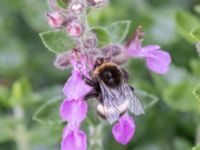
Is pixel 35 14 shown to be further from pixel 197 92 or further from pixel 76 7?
pixel 197 92

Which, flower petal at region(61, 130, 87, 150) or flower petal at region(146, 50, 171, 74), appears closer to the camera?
flower petal at region(61, 130, 87, 150)

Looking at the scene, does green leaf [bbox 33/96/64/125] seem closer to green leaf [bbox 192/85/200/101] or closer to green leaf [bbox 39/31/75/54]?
green leaf [bbox 39/31/75/54]

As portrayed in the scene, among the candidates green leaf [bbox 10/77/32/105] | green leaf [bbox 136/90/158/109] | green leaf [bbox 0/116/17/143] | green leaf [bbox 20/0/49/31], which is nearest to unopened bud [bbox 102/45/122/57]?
green leaf [bbox 136/90/158/109]

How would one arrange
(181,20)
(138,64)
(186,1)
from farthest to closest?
(186,1), (138,64), (181,20)

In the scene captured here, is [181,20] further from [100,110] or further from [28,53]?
[28,53]

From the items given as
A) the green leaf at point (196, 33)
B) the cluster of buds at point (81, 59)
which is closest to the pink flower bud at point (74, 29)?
the cluster of buds at point (81, 59)

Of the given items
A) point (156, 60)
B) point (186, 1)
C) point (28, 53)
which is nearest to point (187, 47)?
point (186, 1)

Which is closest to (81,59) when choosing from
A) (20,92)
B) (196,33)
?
(196,33)
